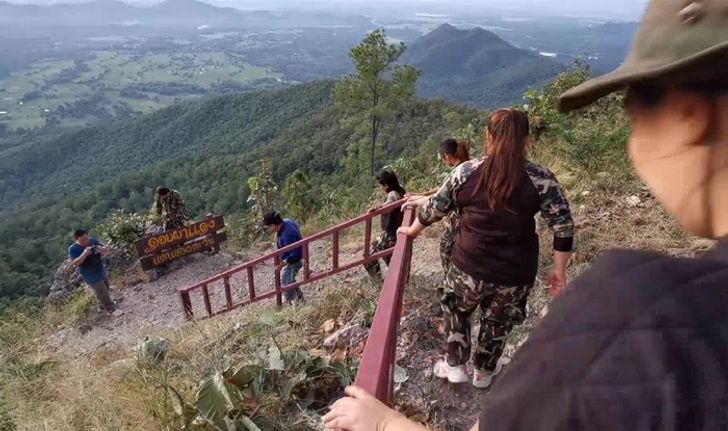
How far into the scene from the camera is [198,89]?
138 m

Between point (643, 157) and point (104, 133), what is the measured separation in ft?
277

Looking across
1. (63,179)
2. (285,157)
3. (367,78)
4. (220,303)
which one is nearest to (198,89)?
(63,179)

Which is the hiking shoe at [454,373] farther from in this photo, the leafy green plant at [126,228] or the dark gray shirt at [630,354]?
the leafy green plant at [126,228]

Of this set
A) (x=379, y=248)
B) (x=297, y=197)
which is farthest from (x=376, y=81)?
(x=379, y=248)

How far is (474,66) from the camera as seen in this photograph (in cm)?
13762

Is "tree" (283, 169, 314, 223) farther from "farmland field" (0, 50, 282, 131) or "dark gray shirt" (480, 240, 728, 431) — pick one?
"farmland field" (0, 50, 282, 131)

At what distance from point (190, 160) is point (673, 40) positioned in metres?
52.3

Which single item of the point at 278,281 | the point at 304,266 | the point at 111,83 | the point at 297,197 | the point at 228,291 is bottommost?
the point at 111,83

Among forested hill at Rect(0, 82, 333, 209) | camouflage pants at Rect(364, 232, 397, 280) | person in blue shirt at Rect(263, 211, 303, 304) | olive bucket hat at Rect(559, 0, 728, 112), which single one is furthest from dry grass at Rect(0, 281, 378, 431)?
forested hill at Rect(0, 82, 333, 209)

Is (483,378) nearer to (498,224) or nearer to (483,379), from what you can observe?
(483,379)

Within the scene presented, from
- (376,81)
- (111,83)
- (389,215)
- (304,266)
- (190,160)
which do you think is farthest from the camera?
(111,83)

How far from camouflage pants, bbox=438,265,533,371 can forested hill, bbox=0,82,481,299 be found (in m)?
10.4

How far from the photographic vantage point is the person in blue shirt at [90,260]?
7367 millimetres

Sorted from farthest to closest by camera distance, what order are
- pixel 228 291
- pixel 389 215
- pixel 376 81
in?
pixel 376 81 < pixel 228 291 < pixel 389 215
